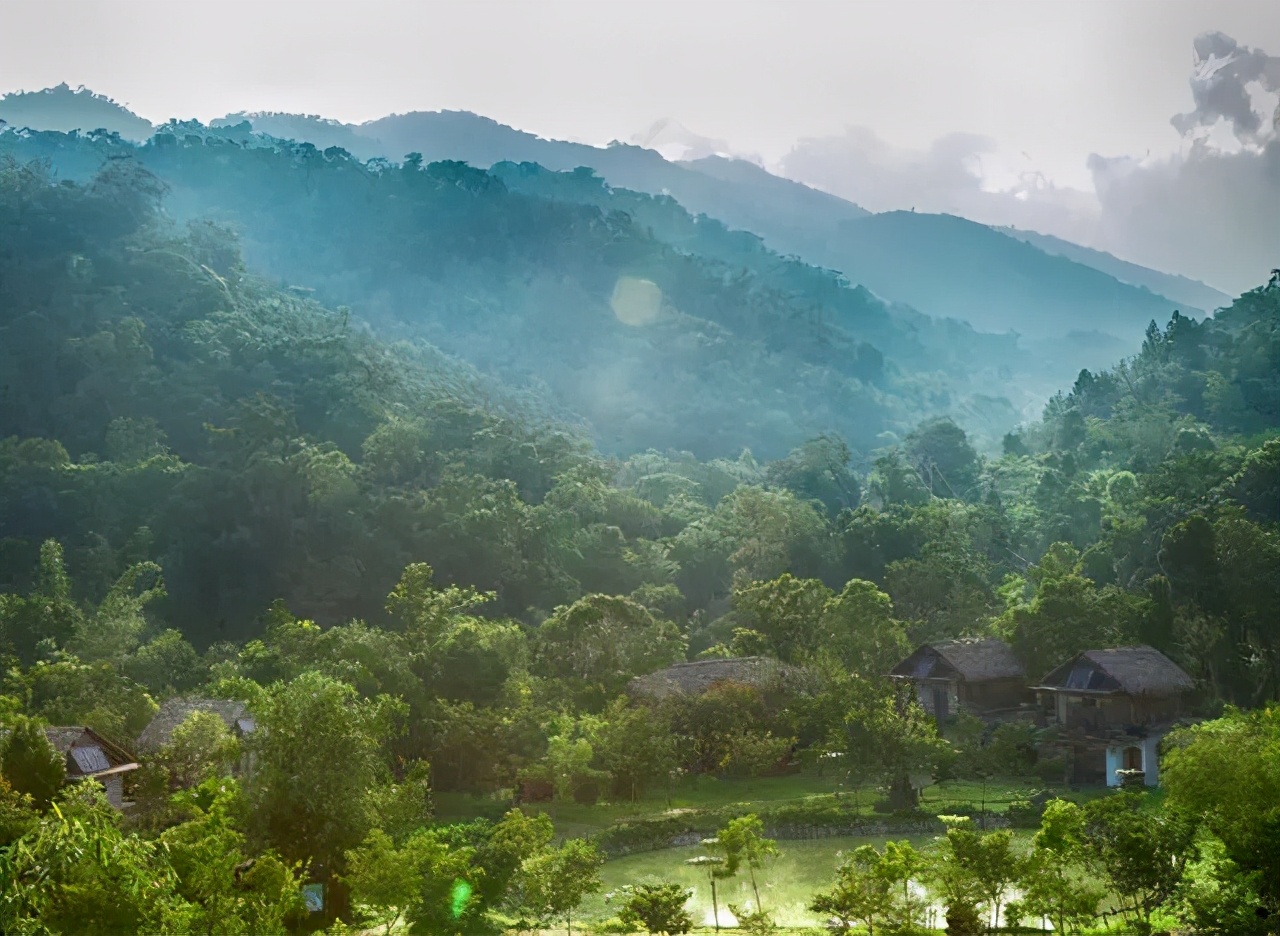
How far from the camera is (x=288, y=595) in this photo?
3881 centimetres

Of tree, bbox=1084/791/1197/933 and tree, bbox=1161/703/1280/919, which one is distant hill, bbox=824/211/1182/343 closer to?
tree, bbox=1161/703/1280/919

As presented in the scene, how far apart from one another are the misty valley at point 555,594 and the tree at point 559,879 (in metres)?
0.06

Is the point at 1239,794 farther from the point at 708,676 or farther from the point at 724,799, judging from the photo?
the point at 708,676

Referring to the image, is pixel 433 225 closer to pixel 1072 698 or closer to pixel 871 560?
pixel 871 560

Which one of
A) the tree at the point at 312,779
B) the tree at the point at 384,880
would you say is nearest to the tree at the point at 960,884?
the tree at the point at 384,880

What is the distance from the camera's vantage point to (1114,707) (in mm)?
25516

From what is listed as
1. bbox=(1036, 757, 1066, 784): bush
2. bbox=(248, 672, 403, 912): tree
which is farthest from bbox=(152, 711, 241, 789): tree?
bbox=(1036, 757, 1066, 784): bush

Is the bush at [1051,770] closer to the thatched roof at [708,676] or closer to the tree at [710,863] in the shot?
the thatched roof at [708,676]

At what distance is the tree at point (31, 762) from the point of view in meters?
17.0

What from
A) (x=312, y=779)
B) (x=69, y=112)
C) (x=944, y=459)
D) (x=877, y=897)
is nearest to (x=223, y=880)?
(x=312, y=779)

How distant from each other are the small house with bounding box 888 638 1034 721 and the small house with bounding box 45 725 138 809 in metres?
16.7

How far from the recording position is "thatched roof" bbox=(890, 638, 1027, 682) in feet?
94.7

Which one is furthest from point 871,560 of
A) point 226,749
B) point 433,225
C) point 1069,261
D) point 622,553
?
point 1069,261

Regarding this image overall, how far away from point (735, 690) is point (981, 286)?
116 meters
